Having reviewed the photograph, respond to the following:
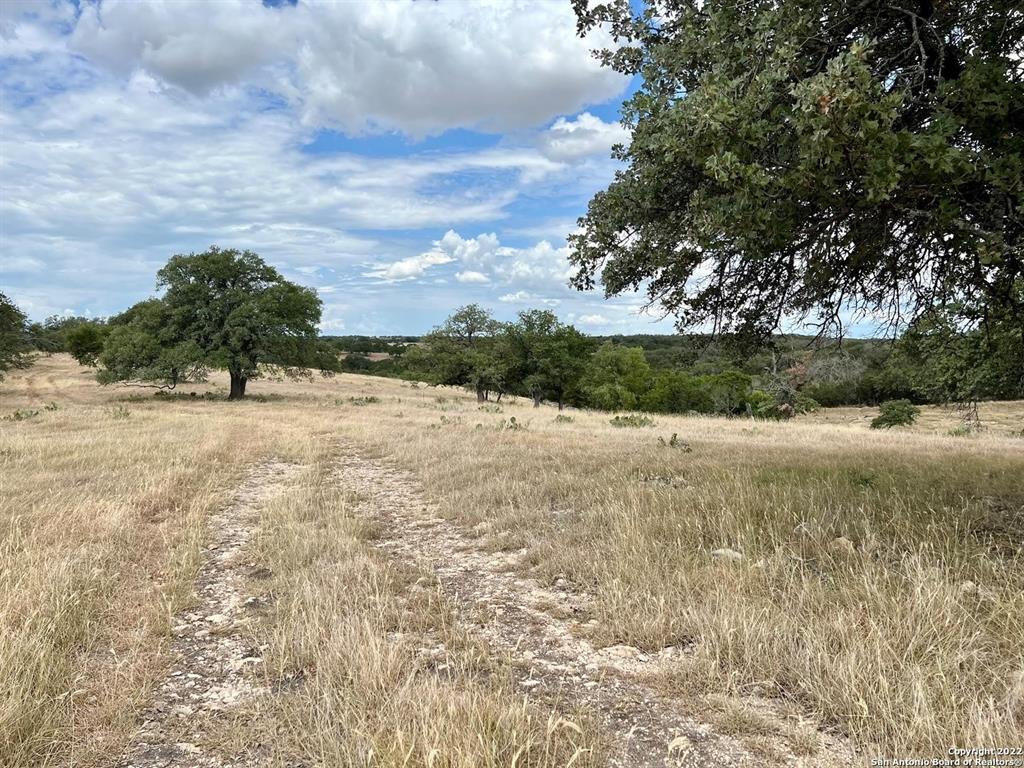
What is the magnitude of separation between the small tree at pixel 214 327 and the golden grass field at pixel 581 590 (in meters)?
27.0

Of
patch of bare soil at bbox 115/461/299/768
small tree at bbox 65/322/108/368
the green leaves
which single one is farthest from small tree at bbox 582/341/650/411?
small tree at bbox 65/322/108/368

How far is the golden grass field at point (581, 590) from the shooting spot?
2881mm

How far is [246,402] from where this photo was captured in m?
35.8

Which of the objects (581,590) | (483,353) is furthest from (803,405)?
(581,590)

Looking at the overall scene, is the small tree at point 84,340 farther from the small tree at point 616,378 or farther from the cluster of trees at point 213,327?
the small tree at point 616,378

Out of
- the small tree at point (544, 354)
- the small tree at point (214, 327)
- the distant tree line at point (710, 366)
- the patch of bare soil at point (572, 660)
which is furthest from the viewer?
the small tree at point (544, 354)

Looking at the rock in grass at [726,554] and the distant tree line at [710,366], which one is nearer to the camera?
the rock in grass at [726,554]

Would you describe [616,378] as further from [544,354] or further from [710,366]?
[710,366]

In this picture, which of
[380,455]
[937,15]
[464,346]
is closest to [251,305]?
[464,346]

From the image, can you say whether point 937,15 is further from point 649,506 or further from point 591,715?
point 591,715

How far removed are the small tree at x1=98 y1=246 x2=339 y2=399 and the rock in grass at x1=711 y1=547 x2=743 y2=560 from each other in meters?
35.0

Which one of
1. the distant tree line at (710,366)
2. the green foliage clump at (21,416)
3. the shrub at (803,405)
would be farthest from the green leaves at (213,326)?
the shrub at (803,405)

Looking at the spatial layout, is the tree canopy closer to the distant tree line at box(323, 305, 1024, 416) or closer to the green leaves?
the distant tree line at box(323, 305, 1024, 416)

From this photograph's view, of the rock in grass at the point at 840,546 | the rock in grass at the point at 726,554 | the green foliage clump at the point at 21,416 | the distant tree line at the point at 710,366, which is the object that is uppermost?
the distant tree line at the point at 710,366
